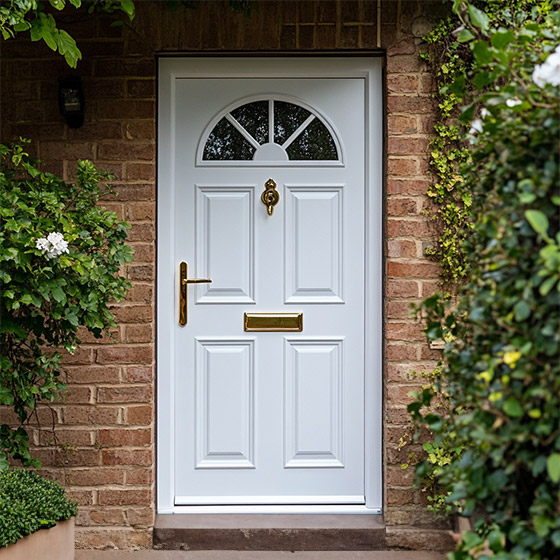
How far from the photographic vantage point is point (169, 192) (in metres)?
3.21

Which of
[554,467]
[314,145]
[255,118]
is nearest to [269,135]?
[255,118]

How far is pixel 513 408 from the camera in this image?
123cm

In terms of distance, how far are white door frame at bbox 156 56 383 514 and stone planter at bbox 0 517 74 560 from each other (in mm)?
601

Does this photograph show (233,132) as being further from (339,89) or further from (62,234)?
(62,234)

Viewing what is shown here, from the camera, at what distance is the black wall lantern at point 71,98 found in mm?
3043

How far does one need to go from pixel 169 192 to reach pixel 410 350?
1.30 meters

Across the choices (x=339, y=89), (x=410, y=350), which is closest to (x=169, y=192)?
(x=339, y=89)

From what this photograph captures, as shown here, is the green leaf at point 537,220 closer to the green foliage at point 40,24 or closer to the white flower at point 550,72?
the white flower at point 550,72

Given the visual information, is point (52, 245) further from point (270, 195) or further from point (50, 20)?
point (270, 195)

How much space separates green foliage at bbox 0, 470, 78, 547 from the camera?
2375 millimetres

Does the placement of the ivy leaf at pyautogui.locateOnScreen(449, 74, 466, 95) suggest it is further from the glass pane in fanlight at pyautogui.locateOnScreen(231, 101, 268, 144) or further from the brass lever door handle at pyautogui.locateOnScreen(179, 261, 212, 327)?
the brass lever door handle at pyautogui.locateOnScreen(179, 261, 212, 327)

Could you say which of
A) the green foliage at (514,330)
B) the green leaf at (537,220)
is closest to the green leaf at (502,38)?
the green foliage at (514,330)

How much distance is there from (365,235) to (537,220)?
204cm

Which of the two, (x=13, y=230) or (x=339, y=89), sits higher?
(x=339, y=89)
